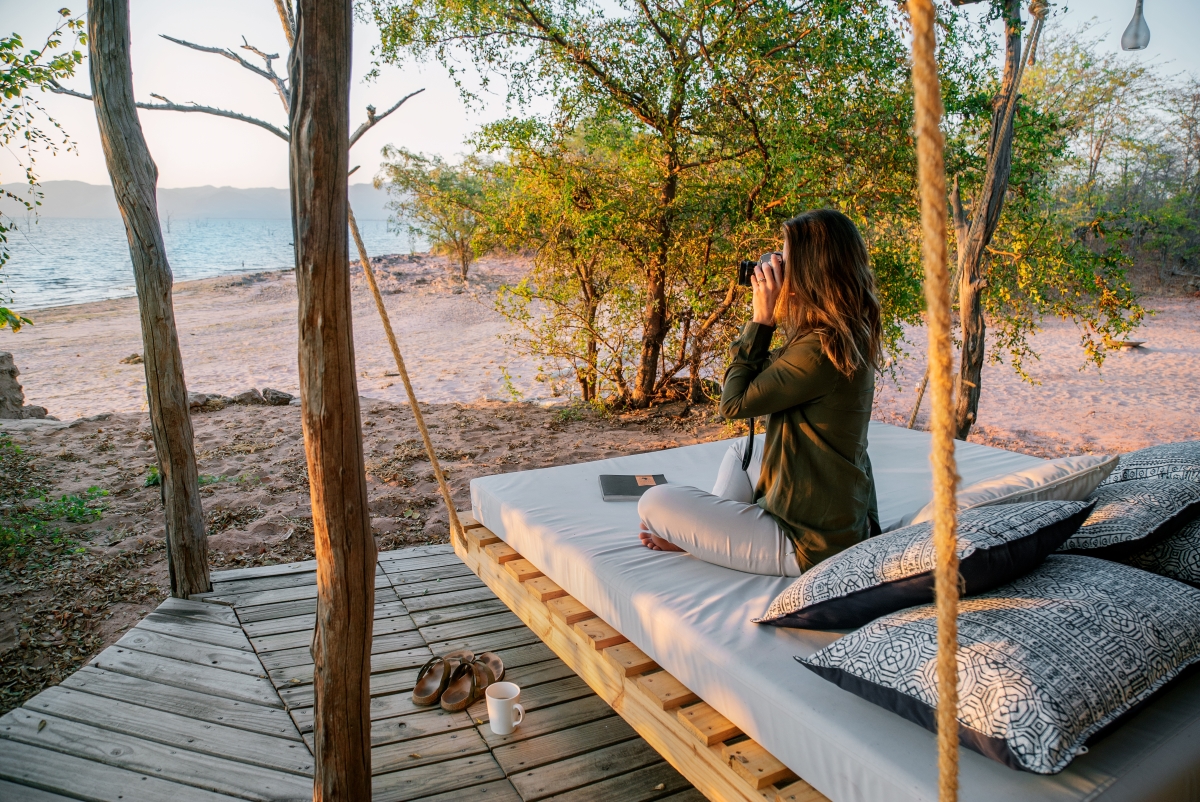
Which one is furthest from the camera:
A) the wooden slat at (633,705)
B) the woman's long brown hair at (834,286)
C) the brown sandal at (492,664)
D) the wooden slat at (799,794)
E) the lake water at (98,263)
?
the lake water at (98,263)

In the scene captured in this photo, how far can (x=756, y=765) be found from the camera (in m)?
1.40

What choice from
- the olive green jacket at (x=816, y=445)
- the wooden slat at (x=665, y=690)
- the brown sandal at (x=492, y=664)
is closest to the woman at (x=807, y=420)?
the olive green jacket at (x=816, y=445)

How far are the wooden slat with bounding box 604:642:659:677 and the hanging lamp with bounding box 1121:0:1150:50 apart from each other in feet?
11.2

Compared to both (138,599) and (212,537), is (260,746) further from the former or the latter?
(212,537)

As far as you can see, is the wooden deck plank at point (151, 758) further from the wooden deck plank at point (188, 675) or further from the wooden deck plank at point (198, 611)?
the wooden deck plank at point (198, 611)

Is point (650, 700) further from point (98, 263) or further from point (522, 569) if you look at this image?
point (98, 263)

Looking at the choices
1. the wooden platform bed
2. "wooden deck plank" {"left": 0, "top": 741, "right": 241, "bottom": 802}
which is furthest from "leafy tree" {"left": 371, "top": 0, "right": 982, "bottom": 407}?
"wooden deck plank" {"left": 0, "top": 741, "right": 241, "bottom": 802}

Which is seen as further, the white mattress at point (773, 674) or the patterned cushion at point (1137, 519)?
the patterned cushion at point (1137, 519)

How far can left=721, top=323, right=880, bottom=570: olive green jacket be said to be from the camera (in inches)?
72.7

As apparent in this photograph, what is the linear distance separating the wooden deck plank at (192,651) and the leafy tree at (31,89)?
2071 millimetres

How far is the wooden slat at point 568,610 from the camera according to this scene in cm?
203

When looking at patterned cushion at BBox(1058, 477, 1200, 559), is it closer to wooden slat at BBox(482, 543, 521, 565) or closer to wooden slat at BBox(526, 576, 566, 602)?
wooden slat at BBox(526, 576, 566, 602)

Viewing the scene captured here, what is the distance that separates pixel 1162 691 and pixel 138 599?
11.2ft

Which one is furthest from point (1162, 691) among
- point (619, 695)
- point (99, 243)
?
point (99, 243)
